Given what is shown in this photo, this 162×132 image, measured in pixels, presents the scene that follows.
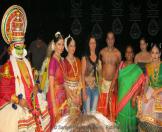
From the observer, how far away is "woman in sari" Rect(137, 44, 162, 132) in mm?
6469

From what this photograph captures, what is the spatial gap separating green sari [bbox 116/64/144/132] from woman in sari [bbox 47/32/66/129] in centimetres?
97

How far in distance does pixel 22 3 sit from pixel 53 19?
526 millimetres

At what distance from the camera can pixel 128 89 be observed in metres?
6.59

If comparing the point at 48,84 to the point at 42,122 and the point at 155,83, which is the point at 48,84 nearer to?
the point at 42,122

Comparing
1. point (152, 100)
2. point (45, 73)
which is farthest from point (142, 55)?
point (45, 73)

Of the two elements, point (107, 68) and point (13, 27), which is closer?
point (13, 27)

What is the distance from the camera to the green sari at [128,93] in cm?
656

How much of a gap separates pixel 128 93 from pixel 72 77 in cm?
97

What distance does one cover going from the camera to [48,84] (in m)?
6.12

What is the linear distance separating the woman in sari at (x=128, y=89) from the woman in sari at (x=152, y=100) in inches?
4.4

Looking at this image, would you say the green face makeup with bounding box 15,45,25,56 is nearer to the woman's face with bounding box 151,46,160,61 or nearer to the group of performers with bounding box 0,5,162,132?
the group of performers with bounding box 0,5,162,132

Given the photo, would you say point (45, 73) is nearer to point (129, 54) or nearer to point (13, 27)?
point (13, 27)

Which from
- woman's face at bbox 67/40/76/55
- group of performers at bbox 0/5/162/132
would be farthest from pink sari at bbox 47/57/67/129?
woman's face at bbox 67/40/76/55

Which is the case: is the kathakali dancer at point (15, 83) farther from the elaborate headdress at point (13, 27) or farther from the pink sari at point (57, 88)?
the pink sari at point (57, 88)
